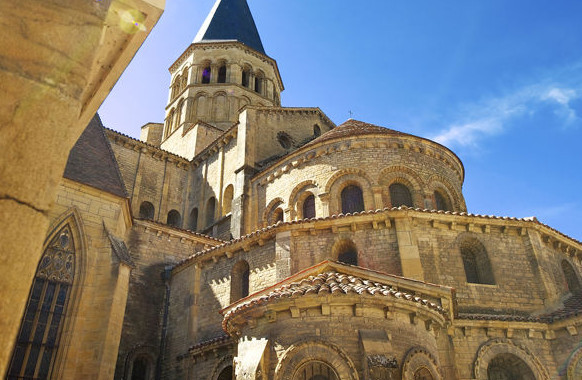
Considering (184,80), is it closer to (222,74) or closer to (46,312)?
(222,74)

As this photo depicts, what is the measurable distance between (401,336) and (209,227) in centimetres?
1396

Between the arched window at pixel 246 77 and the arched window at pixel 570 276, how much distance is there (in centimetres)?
2254

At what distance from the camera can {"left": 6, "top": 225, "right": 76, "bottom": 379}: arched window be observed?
9.38 meters

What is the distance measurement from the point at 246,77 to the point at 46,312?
23823mm

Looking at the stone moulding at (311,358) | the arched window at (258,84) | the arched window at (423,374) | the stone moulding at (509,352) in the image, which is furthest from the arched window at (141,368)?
the arched window at (258,84)

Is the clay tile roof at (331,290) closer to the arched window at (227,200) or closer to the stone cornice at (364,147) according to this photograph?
the stone cornice at (364,147)

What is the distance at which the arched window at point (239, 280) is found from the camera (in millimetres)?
13812

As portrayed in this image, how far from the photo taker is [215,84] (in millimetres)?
29750

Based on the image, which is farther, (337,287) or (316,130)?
(316,130)

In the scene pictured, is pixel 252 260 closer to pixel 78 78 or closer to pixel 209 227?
pixel 209 227

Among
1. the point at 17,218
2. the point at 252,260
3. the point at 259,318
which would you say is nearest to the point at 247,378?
the point at 259,318

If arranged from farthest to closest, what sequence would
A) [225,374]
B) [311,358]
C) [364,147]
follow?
1. [364,147]
2. [225,374]
3. [311,358]

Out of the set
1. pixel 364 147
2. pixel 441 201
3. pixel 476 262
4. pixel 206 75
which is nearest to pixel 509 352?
pixel 476 262

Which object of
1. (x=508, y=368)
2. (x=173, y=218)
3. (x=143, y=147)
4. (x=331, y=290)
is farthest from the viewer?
(x=173, y=218)
